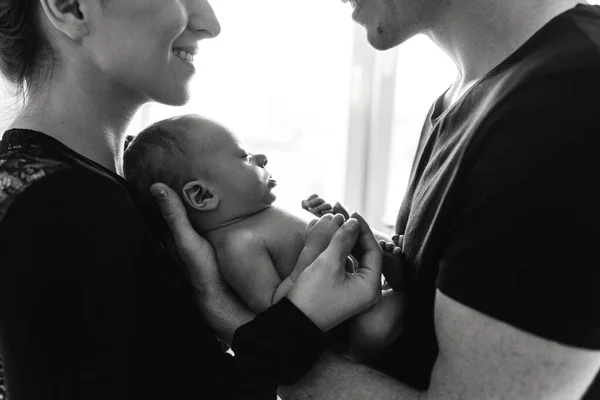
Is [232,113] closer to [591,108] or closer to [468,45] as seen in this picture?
[468,45]

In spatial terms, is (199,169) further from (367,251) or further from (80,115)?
(367,251)

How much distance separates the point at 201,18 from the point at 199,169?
0.31 m

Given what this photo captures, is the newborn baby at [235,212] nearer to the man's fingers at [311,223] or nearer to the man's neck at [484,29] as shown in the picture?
the man's fingers at [311,223]

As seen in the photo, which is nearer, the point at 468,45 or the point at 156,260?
the point at 156,260

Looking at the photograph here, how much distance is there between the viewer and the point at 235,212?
3.67ft

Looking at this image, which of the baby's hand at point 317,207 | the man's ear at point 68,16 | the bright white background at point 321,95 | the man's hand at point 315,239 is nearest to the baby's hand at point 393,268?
the man's hand at point 315,239

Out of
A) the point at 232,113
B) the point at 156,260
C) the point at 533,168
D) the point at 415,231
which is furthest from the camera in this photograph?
the point at 232,113

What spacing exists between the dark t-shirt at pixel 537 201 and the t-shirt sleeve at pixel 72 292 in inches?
19.7

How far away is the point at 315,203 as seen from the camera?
130 centimetres

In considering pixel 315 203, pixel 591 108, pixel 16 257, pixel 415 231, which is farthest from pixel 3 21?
pixel 591 108

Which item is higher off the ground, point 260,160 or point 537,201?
point 537,201

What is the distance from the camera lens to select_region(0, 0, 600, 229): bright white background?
103 inches

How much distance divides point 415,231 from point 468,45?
1.50 feet

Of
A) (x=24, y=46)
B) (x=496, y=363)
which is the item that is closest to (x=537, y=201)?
(x=496, y=363)
